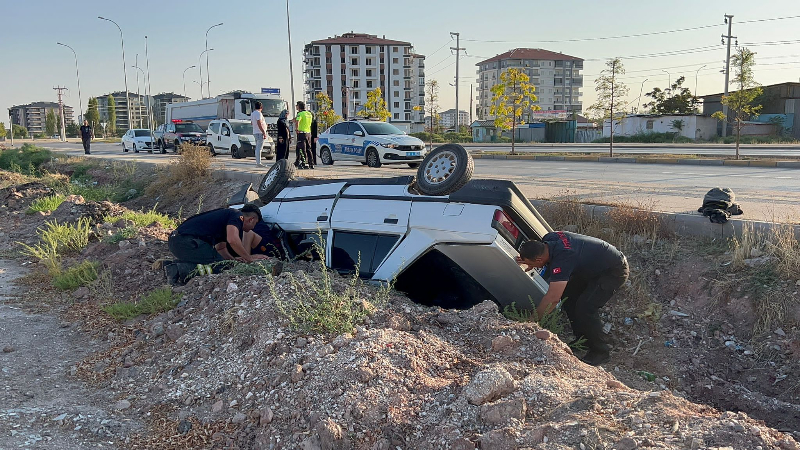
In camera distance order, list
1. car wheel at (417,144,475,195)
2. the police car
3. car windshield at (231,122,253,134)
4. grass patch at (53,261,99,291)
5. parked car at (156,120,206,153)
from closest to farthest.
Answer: car wheel at (417,144,475,195) < grass patch at (53,261,99,291) < the police car < car windshield at (231,122,253,134) < parked car at (156,120,206,153)

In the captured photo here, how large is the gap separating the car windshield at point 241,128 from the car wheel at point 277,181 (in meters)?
19.0

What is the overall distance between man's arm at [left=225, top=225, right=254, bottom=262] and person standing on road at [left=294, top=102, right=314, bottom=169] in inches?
362

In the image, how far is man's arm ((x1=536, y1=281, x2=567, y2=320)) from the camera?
4.61 meters

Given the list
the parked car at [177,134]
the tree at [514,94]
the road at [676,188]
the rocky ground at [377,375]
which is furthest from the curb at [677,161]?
the parked car at [177,134]

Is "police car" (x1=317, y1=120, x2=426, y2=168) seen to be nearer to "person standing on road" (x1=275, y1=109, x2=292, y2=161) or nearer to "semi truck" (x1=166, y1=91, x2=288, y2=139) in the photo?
"person standing on road" (x1=275, y1=109, x2=292, y2=161)

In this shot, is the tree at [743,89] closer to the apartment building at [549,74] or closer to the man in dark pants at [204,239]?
the man in dark pants at [204,239]

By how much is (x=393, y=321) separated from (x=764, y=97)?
54.0 m

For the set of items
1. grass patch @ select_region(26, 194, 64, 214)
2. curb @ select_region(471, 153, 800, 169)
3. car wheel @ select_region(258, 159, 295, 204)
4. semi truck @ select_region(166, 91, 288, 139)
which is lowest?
grass patch @ select_region(26, 194, 64, 214)

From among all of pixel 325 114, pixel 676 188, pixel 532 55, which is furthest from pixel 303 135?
pixel 532 55

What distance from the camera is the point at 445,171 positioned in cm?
497

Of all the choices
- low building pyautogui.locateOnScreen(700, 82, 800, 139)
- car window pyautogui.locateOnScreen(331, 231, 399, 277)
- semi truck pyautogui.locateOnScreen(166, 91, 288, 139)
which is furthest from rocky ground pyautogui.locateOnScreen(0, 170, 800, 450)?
low building pyautogui.locateOnScreen(700, 82, 800, 139)

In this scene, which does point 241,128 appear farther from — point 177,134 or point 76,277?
point 76,277

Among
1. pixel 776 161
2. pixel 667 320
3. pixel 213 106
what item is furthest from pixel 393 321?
pixel 213 106

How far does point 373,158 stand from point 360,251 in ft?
40.7
